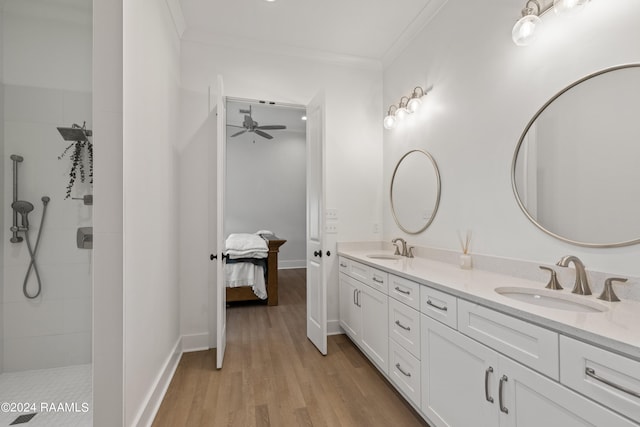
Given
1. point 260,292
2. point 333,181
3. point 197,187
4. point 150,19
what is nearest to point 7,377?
point 197,187

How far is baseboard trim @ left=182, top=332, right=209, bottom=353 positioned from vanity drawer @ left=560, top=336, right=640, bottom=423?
8.65ft

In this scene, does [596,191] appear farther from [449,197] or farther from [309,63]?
[309,63]

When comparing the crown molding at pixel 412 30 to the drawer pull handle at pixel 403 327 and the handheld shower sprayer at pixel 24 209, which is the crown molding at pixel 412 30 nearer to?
the drawer pull handle at pixel 403 327

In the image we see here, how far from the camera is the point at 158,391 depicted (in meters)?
1.83

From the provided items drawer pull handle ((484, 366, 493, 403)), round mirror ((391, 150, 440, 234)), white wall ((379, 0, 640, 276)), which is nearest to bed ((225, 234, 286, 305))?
round mirror ((391, 150, 440, 234))

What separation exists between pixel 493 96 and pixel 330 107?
1.64m

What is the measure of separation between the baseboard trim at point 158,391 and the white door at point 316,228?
1200 millimetres

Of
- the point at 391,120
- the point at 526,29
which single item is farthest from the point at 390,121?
the point at 526,29

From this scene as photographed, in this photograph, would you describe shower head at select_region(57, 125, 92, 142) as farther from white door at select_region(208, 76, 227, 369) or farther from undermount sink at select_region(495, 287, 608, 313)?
undermount sink at select_region(495, 287, 608, 313)

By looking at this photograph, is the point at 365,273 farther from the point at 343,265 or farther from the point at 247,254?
the point at 247,254

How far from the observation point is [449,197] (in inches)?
87.2

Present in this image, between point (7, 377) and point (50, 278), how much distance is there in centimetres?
69

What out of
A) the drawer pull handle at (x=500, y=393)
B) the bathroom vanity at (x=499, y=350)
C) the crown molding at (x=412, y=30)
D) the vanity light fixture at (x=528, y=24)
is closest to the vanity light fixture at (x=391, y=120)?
the crown molding at (x=412, y=30)

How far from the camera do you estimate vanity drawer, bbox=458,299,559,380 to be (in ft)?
3.10
